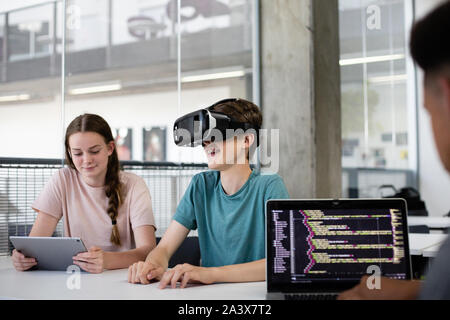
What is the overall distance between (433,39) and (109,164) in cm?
193

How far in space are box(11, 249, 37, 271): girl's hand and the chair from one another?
0.64m

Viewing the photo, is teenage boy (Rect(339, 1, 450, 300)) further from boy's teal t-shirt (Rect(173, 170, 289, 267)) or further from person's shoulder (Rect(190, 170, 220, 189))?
person's shoulder (Rect(190, 170, 220, 189))

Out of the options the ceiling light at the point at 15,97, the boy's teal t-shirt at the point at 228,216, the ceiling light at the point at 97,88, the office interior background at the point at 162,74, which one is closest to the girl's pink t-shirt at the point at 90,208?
the boy's teal t-shirt at the point at 228,216

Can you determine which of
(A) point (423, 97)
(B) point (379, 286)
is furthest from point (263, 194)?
(A) point (423, 97)

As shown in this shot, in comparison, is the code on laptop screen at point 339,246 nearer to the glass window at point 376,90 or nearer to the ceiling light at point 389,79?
the glass window at point 376,90

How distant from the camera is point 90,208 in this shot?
231cm

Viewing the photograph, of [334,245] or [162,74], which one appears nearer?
[334,245]

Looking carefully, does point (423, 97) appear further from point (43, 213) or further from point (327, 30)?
point (327, 30)

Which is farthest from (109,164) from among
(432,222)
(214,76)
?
(432,222)

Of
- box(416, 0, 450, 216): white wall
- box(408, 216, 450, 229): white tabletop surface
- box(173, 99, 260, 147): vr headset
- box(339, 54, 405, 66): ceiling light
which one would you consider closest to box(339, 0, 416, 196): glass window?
box(339, 54, 405, 66): ceiling light

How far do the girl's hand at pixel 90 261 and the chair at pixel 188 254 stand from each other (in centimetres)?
51

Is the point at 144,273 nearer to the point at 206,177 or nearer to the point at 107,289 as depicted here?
the point at 107,289

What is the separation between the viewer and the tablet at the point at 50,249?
1.78 meters

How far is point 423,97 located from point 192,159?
139 inches
